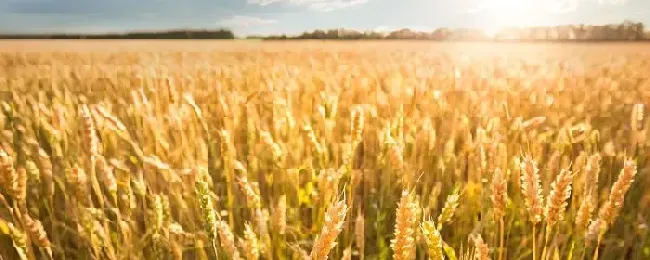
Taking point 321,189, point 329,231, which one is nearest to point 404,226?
point 329,231

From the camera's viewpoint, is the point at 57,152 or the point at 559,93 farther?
the point at 559,93

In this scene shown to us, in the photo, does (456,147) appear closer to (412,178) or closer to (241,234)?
(412,178)

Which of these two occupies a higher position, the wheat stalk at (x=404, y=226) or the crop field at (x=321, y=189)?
the wheat stalk at (x=404, y=226)

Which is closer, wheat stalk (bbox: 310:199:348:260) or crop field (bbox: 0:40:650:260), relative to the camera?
wheat stalk (bbox: 310:199:348:260)

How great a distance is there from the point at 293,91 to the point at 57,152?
113cm

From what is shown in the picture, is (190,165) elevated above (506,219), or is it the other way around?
(190,165)

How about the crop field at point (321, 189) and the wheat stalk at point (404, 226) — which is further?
the crop field at point (321, 189)

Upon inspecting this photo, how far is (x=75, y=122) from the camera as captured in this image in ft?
5.77

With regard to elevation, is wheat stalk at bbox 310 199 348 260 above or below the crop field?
above

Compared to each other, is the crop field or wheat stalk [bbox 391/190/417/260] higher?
wheat stalk [bbox 391/190/417/260]

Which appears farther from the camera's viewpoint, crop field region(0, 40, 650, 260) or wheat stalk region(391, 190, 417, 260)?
crop field region(0, 40, 650, 260)

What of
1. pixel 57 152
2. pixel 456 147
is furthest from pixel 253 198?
pixel 456 147

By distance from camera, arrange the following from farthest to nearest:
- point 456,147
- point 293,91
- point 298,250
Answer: point 293,91 → point 456,147 → point 298,250

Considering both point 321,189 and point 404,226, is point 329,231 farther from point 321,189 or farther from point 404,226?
point 321,189
